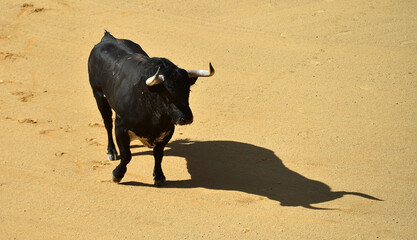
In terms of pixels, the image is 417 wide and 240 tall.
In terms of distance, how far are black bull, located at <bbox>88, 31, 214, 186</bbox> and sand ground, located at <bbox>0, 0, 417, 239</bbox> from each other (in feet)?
2.40

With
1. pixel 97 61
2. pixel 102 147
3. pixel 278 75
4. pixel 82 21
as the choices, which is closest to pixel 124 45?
pixel 97 61

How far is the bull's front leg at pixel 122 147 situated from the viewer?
30.7ft

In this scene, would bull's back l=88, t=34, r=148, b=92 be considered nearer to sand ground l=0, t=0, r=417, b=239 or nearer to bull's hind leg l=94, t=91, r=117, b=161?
bull's hind leg l=94, t=91, r=117, b=161

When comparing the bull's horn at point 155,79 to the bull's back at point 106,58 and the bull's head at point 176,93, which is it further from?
the bull's back at point 106,58

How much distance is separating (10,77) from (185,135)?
429cm

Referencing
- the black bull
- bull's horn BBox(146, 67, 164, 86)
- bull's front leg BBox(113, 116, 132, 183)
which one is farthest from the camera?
bull's front leg BBox(113, 116, 132, 183)

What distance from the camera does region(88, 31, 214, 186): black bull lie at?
8680 millimetres

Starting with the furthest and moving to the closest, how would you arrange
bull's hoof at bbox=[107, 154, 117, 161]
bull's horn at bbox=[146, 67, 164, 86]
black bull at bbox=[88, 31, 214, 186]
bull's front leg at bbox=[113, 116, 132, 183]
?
1. bull's hoof at bbox=[107, 154, 117, 161]
2. bull's front leg at bbox=[113, 116, 132, 183]
3. black bull at bbox=[88, 31, 214, 186]
4. bull's horn at bbox=[146, 67, 164, 86]

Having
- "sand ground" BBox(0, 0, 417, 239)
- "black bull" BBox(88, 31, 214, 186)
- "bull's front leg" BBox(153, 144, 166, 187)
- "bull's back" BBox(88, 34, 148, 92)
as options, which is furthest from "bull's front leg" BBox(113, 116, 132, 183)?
"bull's back" BBox(88, 34, 148, 92)

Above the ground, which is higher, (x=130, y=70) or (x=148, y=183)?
(x=130, y=70)

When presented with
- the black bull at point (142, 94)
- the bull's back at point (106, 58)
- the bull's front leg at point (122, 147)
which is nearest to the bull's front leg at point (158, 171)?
the black bull at point (142, 94)

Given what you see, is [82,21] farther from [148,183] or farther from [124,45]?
[148,183]

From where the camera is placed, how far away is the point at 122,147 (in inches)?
372

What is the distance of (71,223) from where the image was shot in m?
8.45
